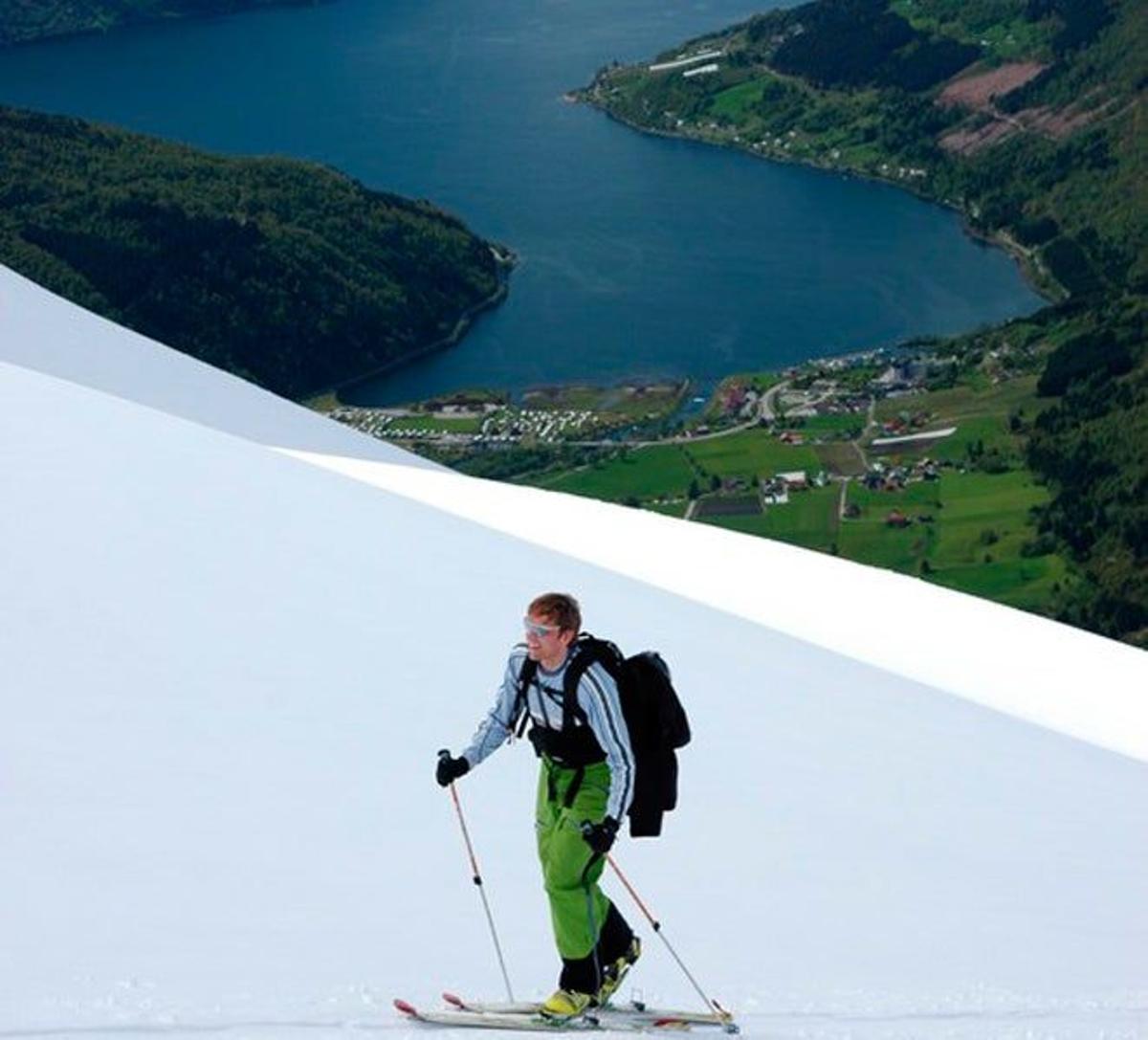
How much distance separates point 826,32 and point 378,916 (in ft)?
354

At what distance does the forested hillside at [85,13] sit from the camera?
116125 millimetres

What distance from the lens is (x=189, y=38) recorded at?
116m

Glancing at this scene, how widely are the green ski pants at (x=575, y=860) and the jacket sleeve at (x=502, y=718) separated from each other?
0.35 feet

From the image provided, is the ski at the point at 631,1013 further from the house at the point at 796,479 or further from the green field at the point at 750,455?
the green field at the point at 750,455

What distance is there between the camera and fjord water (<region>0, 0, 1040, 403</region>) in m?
77.7

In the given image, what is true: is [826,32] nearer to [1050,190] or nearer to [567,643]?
[1050,190]

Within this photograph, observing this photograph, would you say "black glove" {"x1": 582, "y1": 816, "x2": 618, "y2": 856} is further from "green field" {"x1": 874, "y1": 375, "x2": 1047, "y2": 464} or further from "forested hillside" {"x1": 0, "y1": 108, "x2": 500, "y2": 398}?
"forested hillside" {"x1": 0, "y1": 108, "x2": 500, "y2": 398}

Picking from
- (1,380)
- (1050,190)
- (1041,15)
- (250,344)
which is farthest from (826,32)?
(1,380)

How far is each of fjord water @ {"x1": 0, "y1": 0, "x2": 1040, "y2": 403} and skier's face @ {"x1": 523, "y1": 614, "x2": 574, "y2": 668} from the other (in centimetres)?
6972

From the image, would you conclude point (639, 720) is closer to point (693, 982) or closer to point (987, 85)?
point (693, 982)

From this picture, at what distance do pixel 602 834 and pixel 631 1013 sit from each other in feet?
1.23

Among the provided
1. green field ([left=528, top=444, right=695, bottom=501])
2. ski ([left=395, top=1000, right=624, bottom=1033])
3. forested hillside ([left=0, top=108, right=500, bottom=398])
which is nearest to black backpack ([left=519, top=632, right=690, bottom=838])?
ski ([left=395, top=1000, right=624, bottom=1033])

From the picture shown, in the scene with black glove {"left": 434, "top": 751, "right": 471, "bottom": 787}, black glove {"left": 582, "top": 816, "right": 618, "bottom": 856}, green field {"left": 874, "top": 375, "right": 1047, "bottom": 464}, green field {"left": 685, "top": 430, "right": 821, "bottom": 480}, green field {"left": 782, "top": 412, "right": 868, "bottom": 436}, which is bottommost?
green field {"left": 685, "top": 430, "right": 821, "bottom": 480}

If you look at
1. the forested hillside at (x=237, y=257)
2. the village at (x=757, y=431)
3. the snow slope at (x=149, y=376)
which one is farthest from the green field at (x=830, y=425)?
the snow slope at (x=149, y=376)
